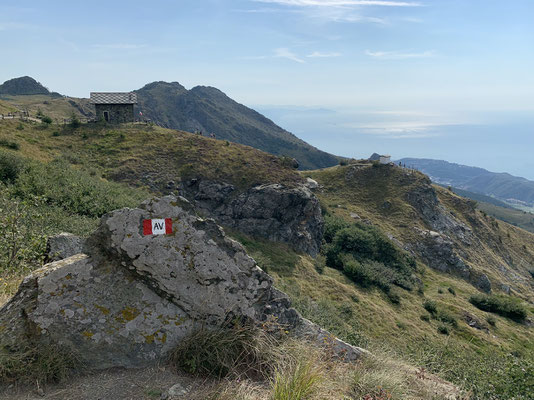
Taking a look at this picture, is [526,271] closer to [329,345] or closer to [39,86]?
[329,345]

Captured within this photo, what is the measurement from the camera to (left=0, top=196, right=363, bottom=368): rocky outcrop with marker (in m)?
4.99

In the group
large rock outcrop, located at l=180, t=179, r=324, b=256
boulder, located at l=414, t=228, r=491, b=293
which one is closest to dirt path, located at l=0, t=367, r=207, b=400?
large rock outcrop, located at l=180, t=179, r=324, b=256

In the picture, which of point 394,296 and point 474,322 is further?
point 394,296

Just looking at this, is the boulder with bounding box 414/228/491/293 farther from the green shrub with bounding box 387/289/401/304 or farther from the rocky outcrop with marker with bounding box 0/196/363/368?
the rocky outcrop with marker with bounding box 0/196/363/368

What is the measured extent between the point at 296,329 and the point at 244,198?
35.4 metres

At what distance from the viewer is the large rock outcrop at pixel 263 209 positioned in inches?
1578

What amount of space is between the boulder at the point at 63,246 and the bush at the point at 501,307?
45.6m

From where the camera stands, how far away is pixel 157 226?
5.58 meters

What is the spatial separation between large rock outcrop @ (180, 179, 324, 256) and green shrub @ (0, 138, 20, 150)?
61.7 feet

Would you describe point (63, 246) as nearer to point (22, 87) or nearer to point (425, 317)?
point (425, 317)

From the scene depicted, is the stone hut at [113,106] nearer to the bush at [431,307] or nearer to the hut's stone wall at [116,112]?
the hut's stone wall at [116,112]

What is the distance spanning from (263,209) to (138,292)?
35.4 metres

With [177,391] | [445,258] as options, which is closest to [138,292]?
[177,391]

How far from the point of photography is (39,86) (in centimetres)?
18562
